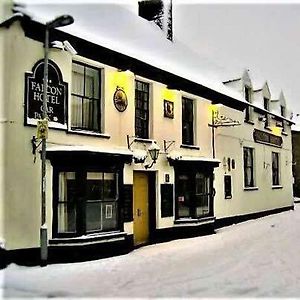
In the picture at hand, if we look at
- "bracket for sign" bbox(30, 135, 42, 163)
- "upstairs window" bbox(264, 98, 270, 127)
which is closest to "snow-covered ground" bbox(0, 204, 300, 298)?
"bracket for sign" bbox(30, 135, 42, 163)

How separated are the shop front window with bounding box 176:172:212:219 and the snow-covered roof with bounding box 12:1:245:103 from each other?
3230mm

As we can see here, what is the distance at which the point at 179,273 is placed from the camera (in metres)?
8.97

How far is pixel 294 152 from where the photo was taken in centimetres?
3198

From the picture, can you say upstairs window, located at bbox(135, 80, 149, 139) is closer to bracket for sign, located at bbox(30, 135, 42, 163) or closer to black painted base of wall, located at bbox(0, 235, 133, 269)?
black painted base of wall, located at bbox(0, 235, 133, 269)

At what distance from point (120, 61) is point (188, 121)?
4023 mm

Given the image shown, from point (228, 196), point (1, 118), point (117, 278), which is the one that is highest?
point (1, 118)

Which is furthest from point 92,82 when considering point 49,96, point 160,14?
point 160,14

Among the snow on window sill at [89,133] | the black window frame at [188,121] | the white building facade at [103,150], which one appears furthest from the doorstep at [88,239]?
the black window frame at [188,121]

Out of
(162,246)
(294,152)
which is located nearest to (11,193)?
(162,246)

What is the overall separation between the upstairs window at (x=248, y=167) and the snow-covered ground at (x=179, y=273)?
21.3 ft

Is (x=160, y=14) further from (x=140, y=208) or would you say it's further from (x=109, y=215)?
(x=109, y=215)

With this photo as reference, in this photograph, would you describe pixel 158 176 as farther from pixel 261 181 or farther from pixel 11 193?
pixel 261 181

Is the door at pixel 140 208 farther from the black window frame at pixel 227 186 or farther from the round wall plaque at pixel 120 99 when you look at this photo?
the black window frame at pixel 227 186

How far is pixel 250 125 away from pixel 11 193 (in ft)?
41.5
